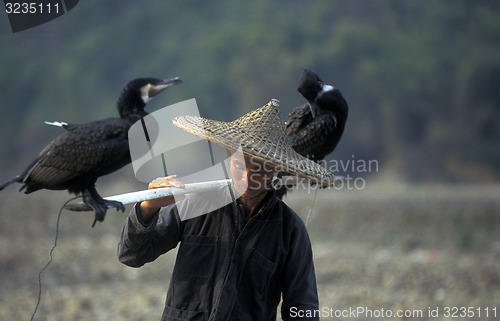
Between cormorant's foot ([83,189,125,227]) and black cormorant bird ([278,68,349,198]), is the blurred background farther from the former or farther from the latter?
cormorant's foot ([83,189,125,227])

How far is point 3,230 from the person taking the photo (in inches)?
374

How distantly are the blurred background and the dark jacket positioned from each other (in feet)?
13.7

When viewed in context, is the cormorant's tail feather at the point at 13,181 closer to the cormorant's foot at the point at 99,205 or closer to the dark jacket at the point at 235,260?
the cormorant's foot at the point at 99,205

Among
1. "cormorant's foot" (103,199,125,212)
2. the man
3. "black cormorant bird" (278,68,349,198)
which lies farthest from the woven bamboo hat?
"black cormorant bird" (278,68,349,198)

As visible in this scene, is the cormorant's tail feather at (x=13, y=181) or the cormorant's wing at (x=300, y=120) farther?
the cormorant's wing at (x=300, y=120)

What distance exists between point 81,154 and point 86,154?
24mm

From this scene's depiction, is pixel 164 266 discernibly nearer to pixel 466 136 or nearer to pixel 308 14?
pixel 466 136

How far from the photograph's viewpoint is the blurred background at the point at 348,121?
24.0 ft

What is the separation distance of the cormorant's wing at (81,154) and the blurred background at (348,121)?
363 centimetres

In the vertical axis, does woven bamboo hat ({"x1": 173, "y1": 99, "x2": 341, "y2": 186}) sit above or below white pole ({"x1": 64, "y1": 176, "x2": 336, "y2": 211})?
above

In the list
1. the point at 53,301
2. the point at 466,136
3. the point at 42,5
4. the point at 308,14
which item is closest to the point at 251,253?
the point at 42,5

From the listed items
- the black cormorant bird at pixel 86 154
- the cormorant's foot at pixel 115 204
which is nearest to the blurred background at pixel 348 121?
the black cormorant bird at pixel 86 154

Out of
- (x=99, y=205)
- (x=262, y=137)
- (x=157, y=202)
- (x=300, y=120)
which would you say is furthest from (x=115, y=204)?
(x=300, y=120)

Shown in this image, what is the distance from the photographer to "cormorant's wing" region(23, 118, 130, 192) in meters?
2.85
